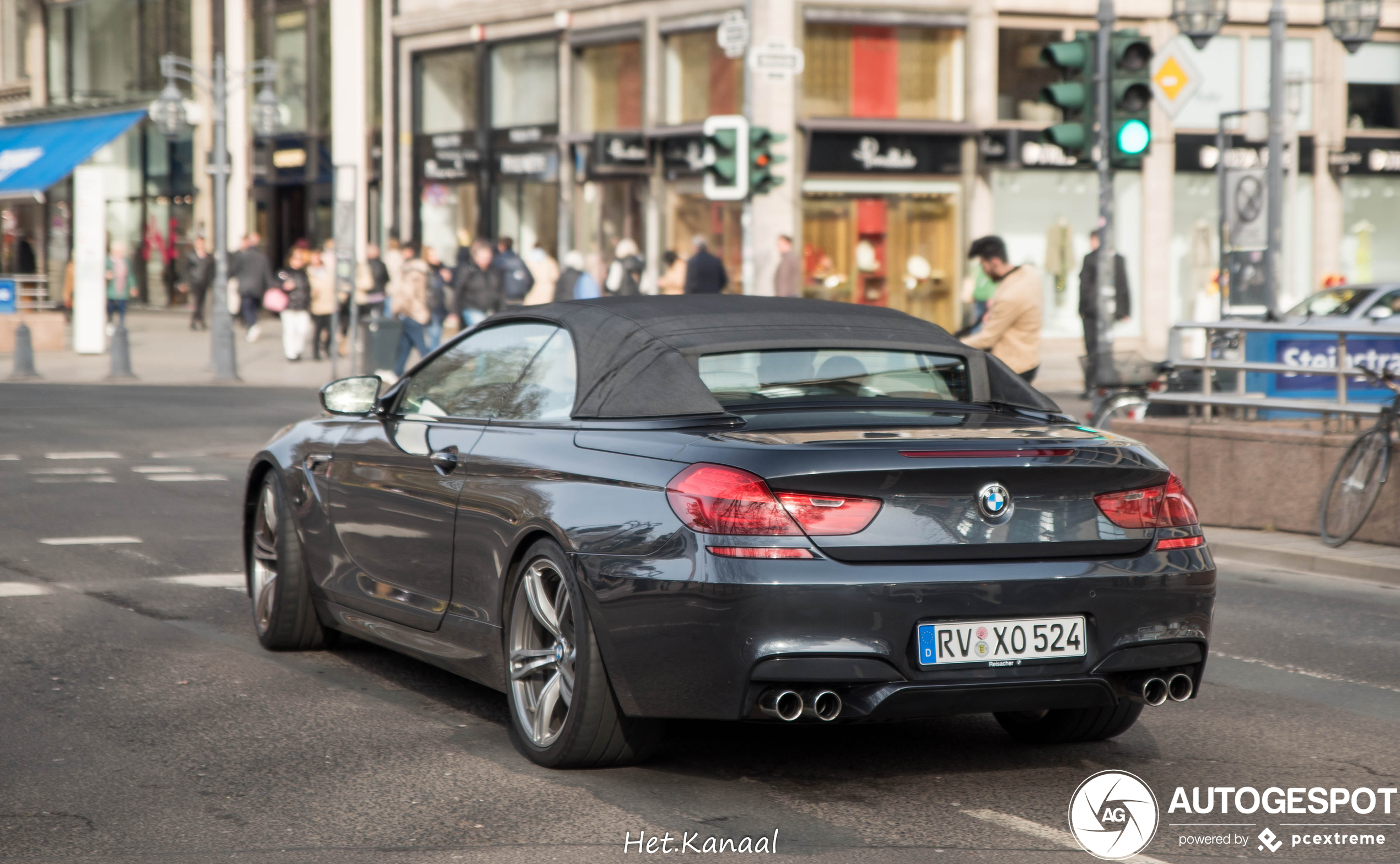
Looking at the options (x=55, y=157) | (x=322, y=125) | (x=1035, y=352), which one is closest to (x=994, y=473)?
(x=1035, y=352)

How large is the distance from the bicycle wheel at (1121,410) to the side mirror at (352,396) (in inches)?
303

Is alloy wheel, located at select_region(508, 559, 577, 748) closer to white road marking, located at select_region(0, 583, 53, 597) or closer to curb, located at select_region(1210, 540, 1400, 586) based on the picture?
white road marking, located at select_region(0, 583, 53, 597)

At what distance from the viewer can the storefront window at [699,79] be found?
3222cm

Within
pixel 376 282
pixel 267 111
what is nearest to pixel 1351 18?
pixel 376 282

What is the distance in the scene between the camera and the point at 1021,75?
33.0 m

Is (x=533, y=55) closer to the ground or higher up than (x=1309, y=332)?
higher up

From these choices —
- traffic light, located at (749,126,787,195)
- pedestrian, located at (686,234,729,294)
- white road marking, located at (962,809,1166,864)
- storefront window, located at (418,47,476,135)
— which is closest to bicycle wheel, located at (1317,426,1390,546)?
white road marking, located at (962,809,1166,864)

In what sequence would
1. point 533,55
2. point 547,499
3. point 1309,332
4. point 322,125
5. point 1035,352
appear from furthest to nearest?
point 322,125, point 533,55, point 1035,352, point 1309,332, point 547,499

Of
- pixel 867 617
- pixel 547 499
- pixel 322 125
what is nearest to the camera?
pixel 867 617

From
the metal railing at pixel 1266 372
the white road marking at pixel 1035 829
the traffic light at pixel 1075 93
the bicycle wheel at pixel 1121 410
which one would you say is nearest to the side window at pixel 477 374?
the white road marking at pixel 1035 829

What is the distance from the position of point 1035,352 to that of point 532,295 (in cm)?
1898

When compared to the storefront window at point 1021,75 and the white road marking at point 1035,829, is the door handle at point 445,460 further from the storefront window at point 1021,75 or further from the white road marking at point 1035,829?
the storefront window at point 1021,75

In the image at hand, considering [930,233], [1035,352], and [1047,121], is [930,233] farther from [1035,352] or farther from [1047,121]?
[1035,352]

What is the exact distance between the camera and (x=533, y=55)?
36.8m
